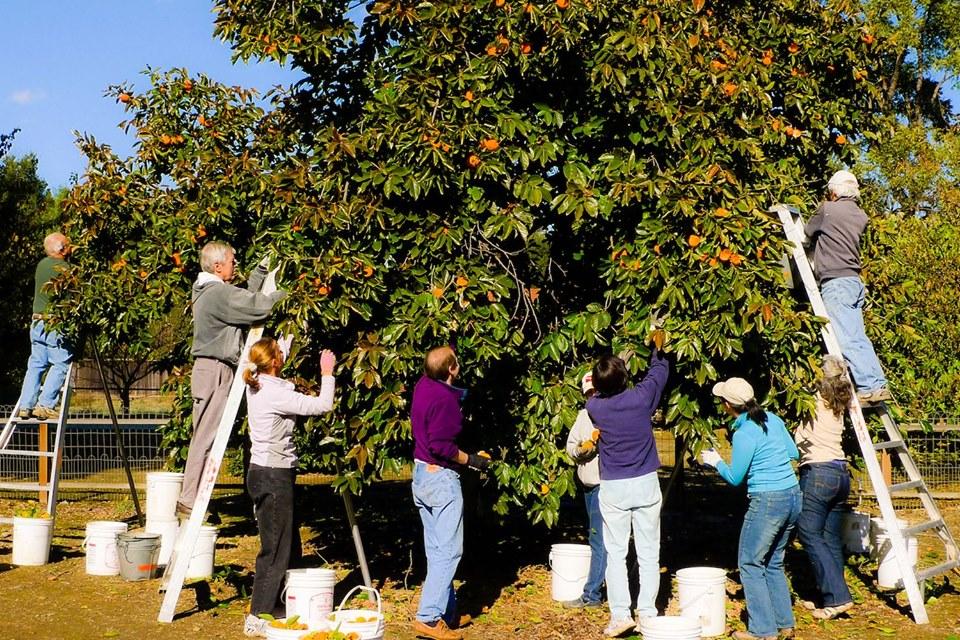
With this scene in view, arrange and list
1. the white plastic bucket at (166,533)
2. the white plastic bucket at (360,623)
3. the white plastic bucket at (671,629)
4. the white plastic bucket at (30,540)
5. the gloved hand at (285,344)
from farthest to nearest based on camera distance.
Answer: the white plastic bucket at (30,540) → the white plastic bucket at (166,533) → the gloved hand at (285,344) → the white plastic bucket at (671,629) → the white plastic bucket at (360,623)

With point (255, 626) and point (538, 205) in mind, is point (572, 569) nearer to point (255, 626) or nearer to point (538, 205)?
point (255, 626)

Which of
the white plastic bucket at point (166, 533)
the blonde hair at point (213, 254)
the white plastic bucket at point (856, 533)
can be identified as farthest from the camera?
the white plastic bucket at point (856, 533)

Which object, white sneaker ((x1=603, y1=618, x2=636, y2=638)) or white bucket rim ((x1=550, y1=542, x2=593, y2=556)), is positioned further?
white bucket rim ((x1=550, y1=542, x2=593, y2=556))

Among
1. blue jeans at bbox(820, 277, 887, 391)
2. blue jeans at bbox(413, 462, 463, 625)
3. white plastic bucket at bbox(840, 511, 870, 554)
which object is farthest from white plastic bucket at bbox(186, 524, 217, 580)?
white plastic bucket at bbox(840, 511, 870, 554)

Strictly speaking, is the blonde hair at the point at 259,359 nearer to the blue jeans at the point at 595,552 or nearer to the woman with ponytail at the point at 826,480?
the blue jeans at the point at 595,552

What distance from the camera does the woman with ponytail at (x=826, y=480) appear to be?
7148mm

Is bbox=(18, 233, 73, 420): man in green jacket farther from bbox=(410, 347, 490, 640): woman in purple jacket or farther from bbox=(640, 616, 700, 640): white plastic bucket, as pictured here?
bbox=(640, 616, 700, 640): white plastic bucket

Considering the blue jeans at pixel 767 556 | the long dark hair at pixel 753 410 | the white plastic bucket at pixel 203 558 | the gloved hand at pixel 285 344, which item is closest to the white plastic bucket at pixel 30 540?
the white plastic bucket at pixel 203 558

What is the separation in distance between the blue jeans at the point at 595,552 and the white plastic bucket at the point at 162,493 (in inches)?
152

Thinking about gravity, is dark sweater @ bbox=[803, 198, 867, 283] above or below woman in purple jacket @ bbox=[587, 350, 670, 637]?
above

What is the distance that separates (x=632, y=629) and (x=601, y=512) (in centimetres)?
83

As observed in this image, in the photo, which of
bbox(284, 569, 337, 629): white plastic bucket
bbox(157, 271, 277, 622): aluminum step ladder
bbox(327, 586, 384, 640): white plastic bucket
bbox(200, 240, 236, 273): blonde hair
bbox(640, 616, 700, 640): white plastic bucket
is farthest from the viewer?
bbox(200, 240, 236, 273): blonde hair

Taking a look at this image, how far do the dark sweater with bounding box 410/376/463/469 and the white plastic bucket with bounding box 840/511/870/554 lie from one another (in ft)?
13.1

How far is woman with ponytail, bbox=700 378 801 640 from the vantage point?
6531 millimetres
